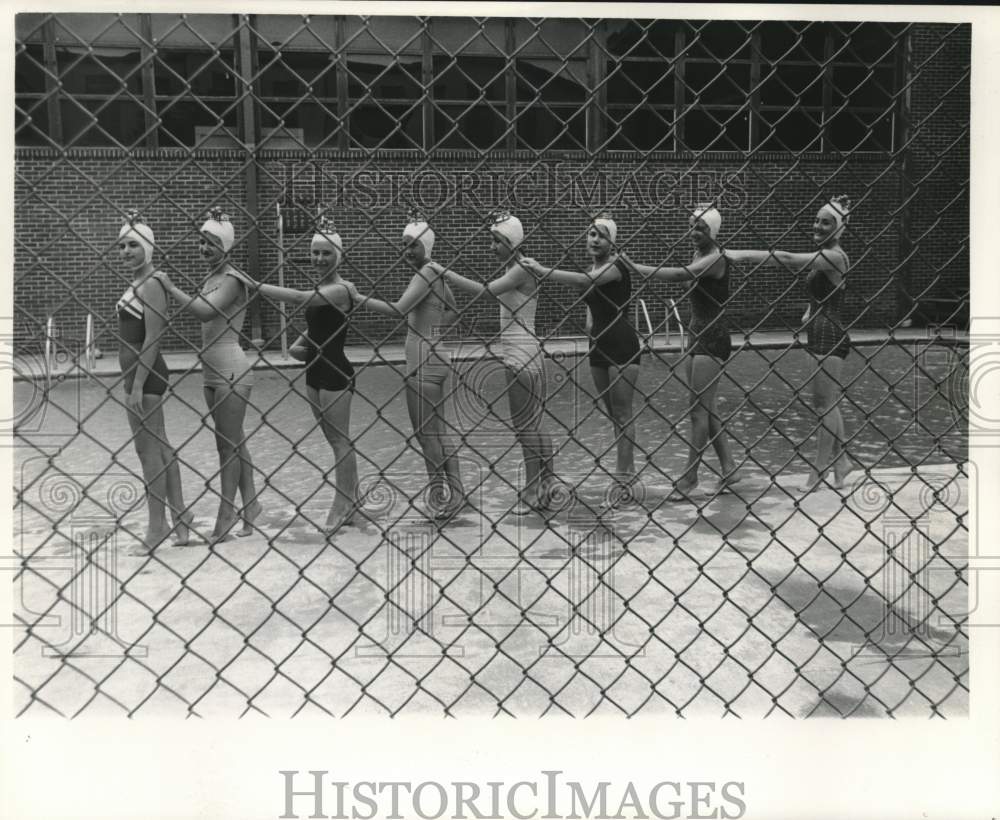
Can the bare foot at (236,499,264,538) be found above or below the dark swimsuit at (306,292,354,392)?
below

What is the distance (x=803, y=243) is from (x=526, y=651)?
1325 cm

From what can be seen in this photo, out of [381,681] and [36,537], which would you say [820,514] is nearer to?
[381,681]

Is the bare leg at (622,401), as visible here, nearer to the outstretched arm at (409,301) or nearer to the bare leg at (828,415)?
the bare leg at (828,415)

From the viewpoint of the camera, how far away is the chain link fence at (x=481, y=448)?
254 cm

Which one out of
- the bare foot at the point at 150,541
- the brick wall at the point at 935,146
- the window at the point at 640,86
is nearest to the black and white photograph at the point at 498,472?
the bare foot at the point at 150,541

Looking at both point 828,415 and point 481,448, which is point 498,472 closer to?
point 481,448

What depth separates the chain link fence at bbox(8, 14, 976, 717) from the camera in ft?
8.33

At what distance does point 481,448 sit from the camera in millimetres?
6266

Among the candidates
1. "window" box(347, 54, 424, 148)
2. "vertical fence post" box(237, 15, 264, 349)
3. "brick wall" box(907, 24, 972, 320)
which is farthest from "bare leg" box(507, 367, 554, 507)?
"brick wall" box(907, 24, 972, 320)

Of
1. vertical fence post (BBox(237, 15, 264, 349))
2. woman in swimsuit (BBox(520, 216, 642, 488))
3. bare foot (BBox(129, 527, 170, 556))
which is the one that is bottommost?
bare foot (BBox(129, 527, 170, 556))

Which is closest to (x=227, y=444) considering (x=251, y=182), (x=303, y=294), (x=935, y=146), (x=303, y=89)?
(x=303, y=294)

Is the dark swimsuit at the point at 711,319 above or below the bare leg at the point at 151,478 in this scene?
above

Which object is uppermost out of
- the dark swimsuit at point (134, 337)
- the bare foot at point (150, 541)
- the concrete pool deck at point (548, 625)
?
the dark swimsuit at point (134, 337)

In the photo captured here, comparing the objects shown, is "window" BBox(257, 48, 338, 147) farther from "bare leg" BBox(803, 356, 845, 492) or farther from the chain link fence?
"bare leg" BBox(803, 356, 845, 492)
